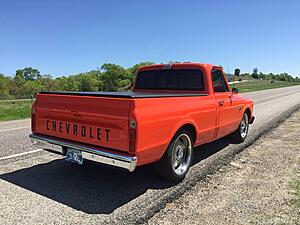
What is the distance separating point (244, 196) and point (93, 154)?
2230 mm

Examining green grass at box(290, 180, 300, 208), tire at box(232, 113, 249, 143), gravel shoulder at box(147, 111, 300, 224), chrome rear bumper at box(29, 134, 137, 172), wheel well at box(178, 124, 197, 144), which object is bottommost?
gravel shoulder at box(147, 111, 300, 224)

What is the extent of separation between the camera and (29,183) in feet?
14.3

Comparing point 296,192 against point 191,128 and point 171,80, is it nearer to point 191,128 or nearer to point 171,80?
point 191,128

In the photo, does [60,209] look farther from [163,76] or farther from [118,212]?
[163,76]

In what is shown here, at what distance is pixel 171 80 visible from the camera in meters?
5.96

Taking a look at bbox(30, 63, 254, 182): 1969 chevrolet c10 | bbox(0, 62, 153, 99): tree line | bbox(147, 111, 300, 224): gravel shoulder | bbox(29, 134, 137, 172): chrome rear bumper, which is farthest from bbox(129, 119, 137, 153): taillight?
bbox(0, 62, 153, 99): tree line

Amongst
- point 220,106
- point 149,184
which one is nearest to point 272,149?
point 220,106

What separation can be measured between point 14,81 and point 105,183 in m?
114

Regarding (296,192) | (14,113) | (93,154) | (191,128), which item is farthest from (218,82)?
(14,113)

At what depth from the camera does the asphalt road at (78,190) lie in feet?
11.1

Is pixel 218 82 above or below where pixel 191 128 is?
above

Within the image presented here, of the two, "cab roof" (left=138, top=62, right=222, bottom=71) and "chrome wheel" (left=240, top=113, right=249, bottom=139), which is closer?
"cab roof" (left=138, top=62, right=222, bottom=71)

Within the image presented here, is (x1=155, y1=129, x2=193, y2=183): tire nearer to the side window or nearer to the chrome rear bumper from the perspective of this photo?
the chrome rear bumper

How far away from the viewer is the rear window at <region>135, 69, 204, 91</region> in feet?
18.5
